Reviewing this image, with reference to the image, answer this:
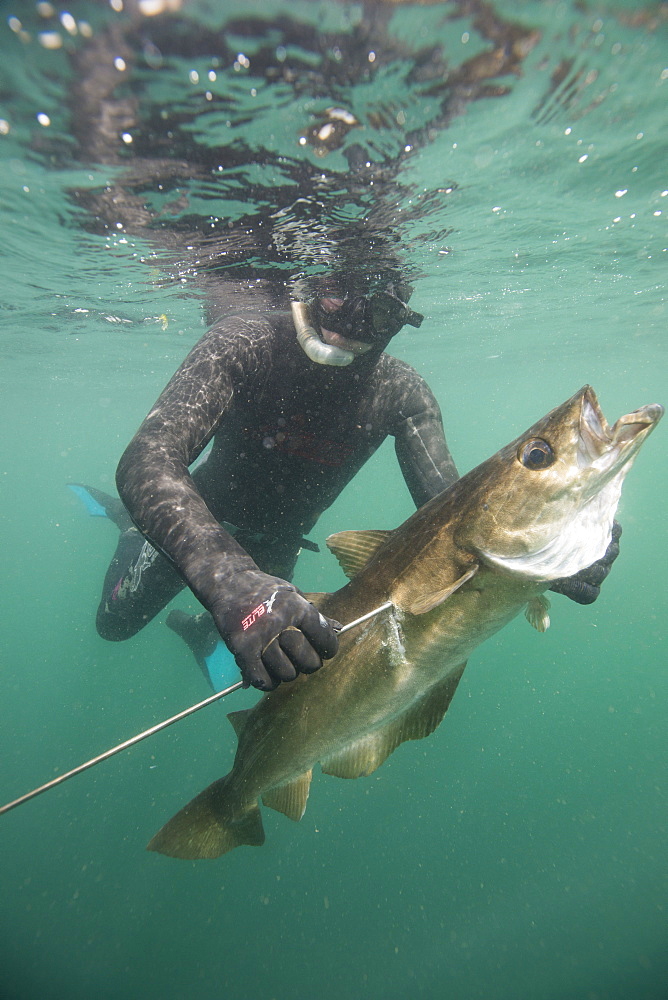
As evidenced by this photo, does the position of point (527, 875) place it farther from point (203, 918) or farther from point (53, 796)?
point (53, 796)

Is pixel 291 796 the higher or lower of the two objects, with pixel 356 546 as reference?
lower

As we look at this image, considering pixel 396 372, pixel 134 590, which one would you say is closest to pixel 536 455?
pixel 396 372

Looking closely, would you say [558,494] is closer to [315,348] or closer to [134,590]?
[315,348]

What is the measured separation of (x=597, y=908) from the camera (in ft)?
29.8

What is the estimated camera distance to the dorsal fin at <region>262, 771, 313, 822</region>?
2461mm

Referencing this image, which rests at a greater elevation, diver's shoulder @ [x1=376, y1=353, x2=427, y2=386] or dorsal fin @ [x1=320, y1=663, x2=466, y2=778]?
diver's shoulder @ [x1=376, y1=353, x2=427, y2=386]

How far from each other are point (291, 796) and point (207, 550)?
5.23 ft

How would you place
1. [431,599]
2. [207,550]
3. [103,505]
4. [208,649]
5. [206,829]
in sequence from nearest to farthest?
[431,599] → [207,550] → [206,829] → [208,649] → [103,505]

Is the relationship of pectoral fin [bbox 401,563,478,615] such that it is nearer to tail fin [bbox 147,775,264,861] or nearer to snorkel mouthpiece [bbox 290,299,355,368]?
tail fin [bbox 147,775,264,861]

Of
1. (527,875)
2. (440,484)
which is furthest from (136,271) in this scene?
(527,875)

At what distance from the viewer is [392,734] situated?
2258 millimetres

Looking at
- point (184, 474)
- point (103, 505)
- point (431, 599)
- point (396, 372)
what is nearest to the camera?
point (431, 599)

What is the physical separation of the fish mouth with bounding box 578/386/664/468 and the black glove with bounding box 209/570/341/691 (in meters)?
1.16

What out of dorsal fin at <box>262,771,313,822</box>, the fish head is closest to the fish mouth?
the fish head
